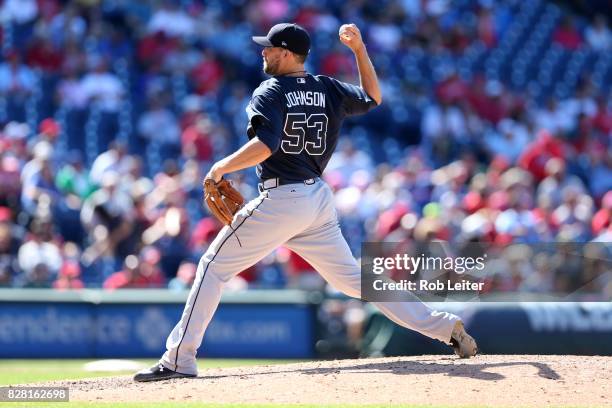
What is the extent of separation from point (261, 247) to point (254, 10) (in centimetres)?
998

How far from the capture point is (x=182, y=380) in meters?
6.14

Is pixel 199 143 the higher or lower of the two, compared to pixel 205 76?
lower

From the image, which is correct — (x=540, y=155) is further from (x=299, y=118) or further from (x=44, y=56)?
(x=299, y=118)

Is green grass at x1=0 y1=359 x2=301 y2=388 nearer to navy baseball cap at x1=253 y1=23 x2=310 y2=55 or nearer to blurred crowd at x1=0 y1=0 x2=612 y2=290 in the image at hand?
blurred crowd at x1=0 y1=0 x2=612 y2=290

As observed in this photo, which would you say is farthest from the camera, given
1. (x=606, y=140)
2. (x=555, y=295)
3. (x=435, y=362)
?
(x=606, y=140)

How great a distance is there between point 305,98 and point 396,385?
1.60 m

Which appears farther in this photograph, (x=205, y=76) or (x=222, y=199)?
(x=205, y=76)

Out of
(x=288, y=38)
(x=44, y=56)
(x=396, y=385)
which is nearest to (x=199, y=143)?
(x=44, y=56)

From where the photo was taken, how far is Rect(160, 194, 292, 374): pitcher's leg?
6059mm

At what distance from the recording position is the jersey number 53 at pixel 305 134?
6043 mm

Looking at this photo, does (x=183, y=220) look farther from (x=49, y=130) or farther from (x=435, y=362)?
(x=435, y=362)

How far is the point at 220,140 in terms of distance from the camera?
1309 centimetres

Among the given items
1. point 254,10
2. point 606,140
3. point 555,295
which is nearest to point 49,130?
point 254,10

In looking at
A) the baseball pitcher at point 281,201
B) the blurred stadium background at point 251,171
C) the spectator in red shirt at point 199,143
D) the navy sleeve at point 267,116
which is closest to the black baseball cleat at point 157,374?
the baseball pitcher at point 281,201
